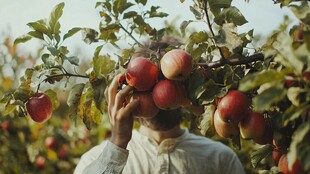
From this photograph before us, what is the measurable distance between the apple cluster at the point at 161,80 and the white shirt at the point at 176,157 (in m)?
0.57

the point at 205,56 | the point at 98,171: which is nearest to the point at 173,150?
the point at 98,171

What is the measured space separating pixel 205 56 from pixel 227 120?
1.09 ft

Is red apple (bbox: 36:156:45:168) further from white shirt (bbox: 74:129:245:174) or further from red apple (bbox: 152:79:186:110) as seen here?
red apple (bbox: 152:79:186:110)

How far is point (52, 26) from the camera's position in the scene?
4.68 ft

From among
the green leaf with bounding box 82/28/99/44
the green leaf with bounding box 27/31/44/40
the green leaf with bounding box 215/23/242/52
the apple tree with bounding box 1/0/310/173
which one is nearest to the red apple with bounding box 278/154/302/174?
the apple tree with bounding box 1/0/310/173

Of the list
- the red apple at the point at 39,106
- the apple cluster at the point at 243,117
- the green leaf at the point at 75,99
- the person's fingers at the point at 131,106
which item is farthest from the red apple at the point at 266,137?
the red apple at the point at 39,106

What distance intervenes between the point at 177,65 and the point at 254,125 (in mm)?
268

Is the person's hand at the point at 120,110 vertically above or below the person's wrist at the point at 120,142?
above

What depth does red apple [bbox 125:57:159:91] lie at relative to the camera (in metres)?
1.25

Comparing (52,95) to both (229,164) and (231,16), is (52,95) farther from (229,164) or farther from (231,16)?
(229,164)

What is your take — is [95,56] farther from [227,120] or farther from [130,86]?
[227,120]

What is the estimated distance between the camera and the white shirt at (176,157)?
190 cm

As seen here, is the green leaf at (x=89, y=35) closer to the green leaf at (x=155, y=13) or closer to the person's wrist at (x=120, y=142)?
the green leaf at (x=155, y=13)

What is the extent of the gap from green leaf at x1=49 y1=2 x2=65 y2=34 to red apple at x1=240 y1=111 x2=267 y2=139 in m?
0.71
